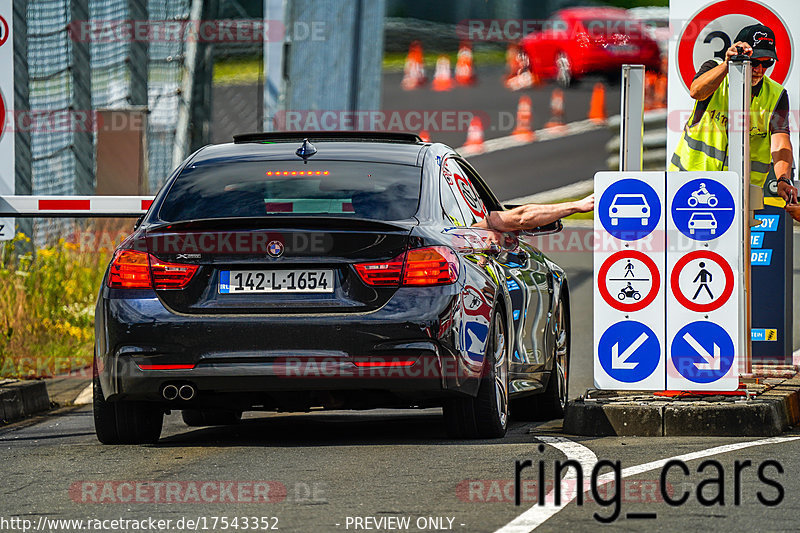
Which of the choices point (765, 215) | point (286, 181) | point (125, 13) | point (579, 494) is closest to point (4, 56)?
point (286, 181)

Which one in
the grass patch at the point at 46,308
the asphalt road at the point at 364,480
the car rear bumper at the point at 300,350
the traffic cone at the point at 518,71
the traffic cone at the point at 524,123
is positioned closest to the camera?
the asphalt road at the point at 364,480

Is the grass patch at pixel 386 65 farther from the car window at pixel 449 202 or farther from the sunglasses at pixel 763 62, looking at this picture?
the car window at pixel 449 202

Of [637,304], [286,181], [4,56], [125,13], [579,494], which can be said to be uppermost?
[125,13]

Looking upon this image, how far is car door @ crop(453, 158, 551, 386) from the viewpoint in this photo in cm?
893

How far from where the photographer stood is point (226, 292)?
7.93 metres

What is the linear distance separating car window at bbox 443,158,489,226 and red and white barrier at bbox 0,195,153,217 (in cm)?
240

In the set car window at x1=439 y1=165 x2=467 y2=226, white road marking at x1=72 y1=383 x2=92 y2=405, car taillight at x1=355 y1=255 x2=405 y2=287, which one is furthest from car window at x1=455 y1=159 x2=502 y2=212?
white road marking at x1=72 y1=383 x2=92 y2=405

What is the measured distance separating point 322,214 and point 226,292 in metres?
0.60

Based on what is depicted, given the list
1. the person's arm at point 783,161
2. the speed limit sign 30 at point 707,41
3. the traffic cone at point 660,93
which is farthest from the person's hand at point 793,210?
the traffic cone at point 660,93

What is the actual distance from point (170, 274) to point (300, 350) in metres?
0.74

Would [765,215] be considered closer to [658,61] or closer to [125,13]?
[125,13]

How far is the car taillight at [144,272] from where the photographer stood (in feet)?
26.1

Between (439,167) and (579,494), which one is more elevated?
(439,167)

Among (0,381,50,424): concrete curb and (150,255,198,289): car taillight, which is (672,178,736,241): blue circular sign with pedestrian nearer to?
(150,255,198,289): car taillight
